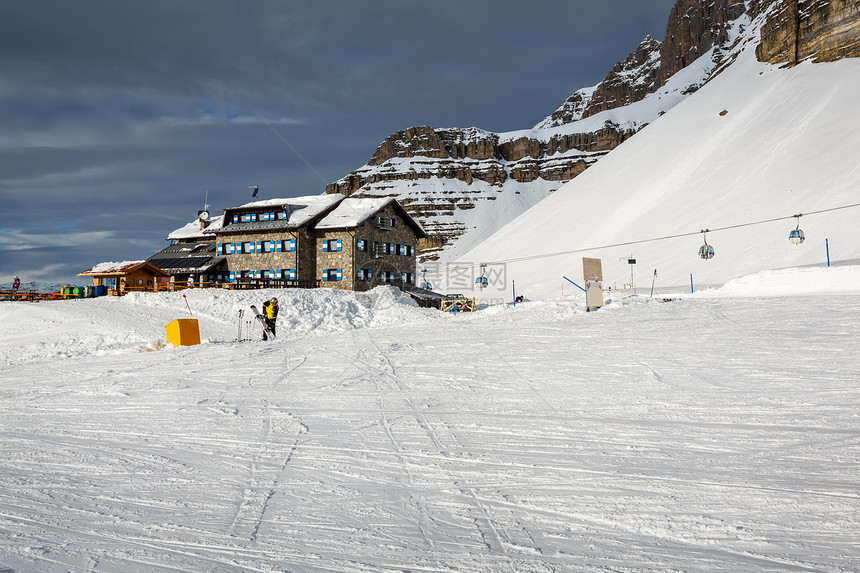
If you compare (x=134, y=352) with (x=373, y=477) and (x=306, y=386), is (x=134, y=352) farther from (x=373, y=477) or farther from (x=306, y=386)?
(x=373, y=477)

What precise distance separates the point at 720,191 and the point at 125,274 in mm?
62845

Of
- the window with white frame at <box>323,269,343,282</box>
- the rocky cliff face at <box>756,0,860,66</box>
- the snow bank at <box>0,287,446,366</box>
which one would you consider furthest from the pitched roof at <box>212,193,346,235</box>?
the rocky cliff face at <box>756,0,860,66</box>

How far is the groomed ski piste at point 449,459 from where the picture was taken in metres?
3.96

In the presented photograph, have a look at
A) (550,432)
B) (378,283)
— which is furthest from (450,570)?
(378,283)

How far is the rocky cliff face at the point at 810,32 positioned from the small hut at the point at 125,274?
94411 mm

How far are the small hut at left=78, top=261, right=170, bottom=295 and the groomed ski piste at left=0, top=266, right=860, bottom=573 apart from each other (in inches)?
1156

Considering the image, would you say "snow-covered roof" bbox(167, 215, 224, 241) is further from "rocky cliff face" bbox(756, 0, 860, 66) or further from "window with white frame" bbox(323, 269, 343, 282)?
"rocky cliff face" bbox(756, 0, 860, 66)

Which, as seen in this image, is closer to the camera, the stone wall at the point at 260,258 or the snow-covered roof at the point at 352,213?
the snow-covered roof at the point at 352,213

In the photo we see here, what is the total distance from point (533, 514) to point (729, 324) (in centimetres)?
1460

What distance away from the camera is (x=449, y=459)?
240 inches

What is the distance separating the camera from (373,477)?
5.54 m

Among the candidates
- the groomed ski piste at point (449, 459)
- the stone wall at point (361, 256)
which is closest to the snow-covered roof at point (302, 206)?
the stone wall at point (361, 256)

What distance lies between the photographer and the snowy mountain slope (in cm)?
4959

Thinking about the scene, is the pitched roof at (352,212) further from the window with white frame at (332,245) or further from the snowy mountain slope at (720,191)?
the snowy mountain slope at (720,191)
